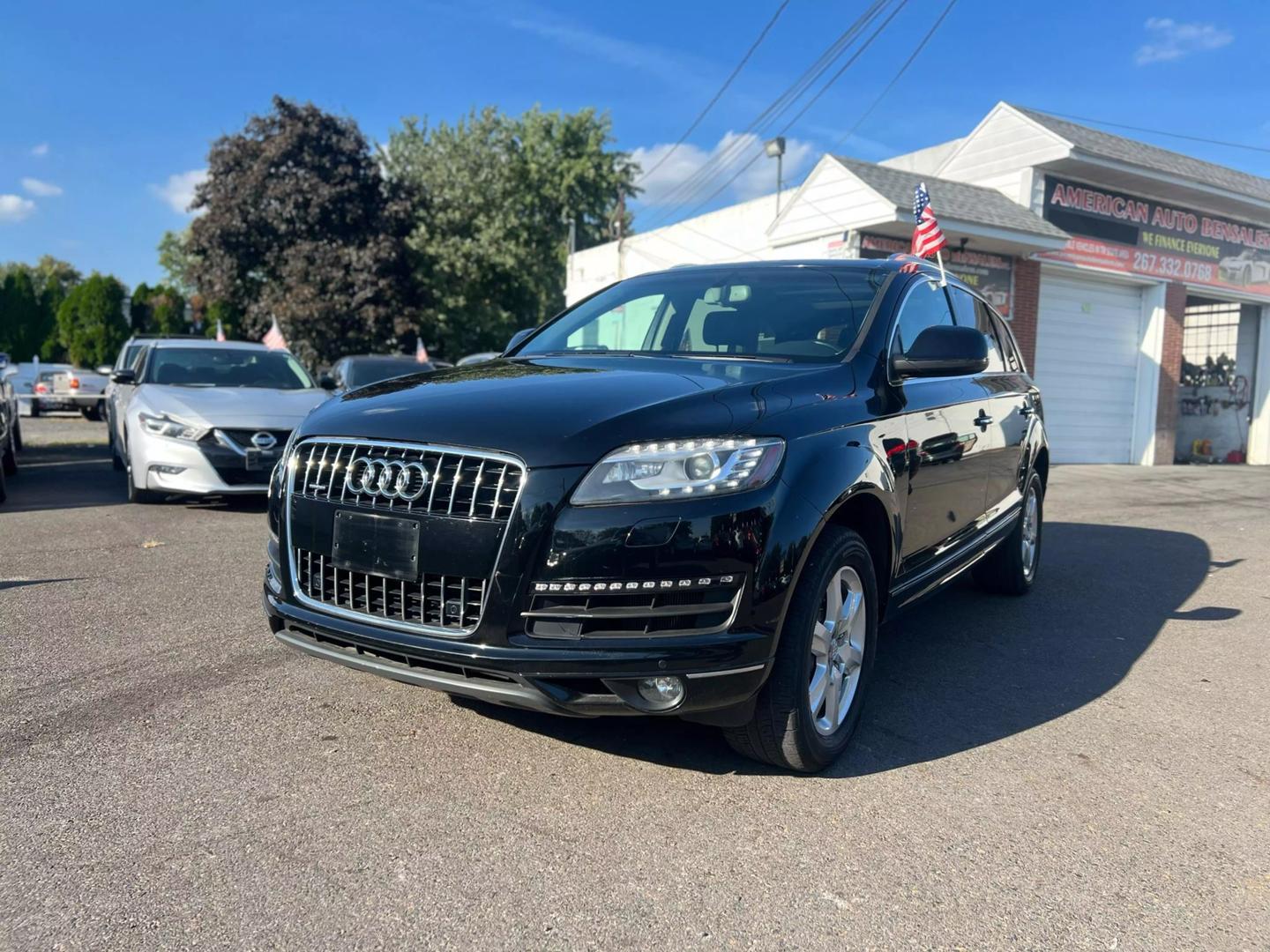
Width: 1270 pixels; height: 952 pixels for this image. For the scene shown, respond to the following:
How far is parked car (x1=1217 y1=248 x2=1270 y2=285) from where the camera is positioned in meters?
19.3

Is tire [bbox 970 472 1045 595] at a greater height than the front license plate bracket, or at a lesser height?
lesser

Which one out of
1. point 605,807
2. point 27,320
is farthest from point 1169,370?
point 27,320

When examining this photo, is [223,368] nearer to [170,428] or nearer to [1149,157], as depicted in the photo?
[170,428]

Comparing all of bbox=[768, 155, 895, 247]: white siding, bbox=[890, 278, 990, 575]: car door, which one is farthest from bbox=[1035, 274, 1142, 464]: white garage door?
bbox=[890, 278, 990, 575]: car door

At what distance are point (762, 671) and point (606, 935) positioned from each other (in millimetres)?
851

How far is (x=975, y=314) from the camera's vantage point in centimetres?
534

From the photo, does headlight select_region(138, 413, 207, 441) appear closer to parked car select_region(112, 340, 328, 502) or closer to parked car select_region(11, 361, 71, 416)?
parked car select_region(112, 340, 328, 502)

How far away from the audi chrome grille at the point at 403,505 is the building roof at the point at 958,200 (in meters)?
11.7

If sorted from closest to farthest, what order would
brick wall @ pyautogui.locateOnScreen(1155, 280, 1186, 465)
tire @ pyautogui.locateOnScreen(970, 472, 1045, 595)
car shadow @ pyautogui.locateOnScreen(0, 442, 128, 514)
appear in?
tire @ pyautogui.locateOnScreen(970, 472, 1045, 595) → car shadow @ pyautogui.locateOnScreen(0, 442, 128, 514) → brick wall @ pyautogui.locateOnScreen(1155, 280, 1186, 465)

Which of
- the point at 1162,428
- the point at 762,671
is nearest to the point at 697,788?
the point at 762,671

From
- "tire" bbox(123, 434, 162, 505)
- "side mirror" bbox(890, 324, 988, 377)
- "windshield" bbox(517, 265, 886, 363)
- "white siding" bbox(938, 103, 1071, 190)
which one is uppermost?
"white siding" bbox(938, 103, 1071, 190)

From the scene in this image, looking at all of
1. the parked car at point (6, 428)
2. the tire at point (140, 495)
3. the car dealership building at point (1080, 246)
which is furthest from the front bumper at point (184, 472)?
the car dealership building at point (1080, 246)

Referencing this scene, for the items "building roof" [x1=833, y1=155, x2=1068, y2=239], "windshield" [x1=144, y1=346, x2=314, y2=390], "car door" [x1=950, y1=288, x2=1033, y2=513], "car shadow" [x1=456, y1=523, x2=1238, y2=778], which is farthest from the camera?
"building roof" [x1=833, y1=155, x2=1068, y2=239]

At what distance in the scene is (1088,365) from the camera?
17.8 metres
